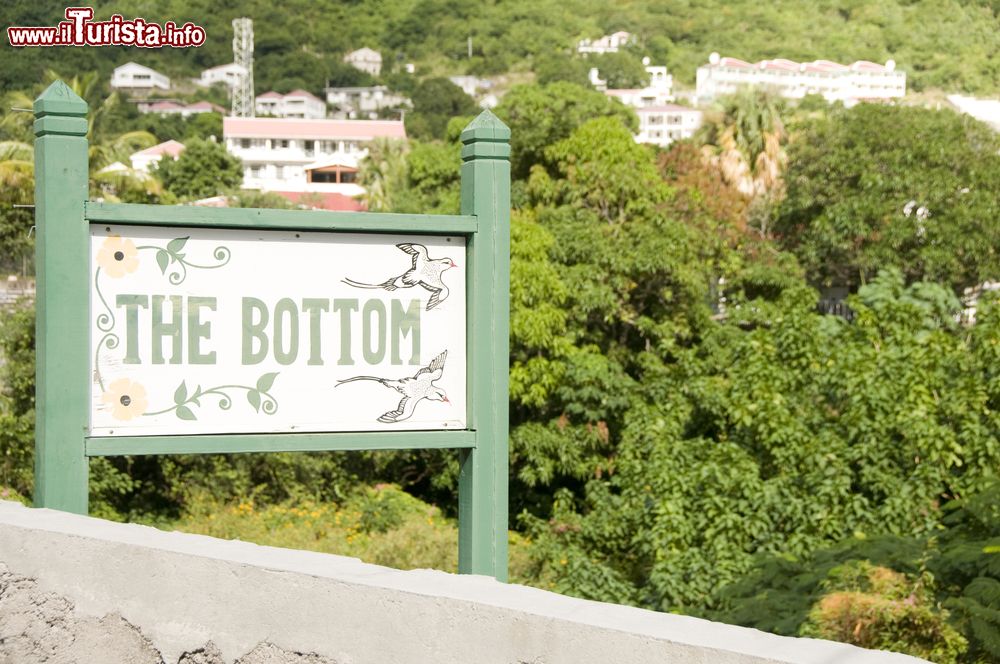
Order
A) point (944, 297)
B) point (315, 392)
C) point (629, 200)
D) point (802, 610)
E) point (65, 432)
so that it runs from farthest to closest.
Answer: point (944, 297) < point (629, 200) < point (802, 610) < point (315, 392) < point (65, 432)

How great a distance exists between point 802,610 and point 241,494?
982cm

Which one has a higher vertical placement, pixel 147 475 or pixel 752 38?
pixel 752 38

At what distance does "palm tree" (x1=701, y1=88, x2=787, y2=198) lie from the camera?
3178cm

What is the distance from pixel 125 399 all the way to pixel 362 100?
119317 mm

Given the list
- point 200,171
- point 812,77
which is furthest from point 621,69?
point 200,171

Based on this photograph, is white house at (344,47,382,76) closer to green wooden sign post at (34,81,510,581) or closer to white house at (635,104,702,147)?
white house at (635,104,702,147)

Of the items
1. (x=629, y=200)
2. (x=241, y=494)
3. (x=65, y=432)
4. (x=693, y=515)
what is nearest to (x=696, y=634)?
(x=65, y=432)

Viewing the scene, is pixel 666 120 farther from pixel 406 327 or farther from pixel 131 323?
pixel 131 323

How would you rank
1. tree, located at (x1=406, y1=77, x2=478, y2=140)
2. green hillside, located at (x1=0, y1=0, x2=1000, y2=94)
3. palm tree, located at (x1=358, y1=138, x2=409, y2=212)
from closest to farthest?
1. palm tree, located at (x1=358, y1=138, x2=409, y2=212)
2. tree, located at (x1=406, y1=77, x2=478, y2=140)
3. green hillside, located at (x1=0, y1=0, x2=1000, y2=94)

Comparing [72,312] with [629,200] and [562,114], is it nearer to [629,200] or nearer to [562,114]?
[629,200]

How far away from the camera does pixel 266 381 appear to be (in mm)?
4070

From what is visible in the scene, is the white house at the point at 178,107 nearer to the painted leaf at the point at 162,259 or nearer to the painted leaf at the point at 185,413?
the painted leaf at the point at 162,259

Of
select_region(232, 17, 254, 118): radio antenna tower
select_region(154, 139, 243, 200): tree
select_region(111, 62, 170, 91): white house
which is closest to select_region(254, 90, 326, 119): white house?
select_region(232, 17, 254, 118): radio antenna tower

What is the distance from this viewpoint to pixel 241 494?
15.8 m
